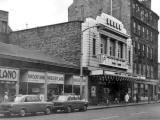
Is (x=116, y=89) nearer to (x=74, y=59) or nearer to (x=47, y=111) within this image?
(x=74, y=59)

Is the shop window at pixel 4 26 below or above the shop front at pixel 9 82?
above

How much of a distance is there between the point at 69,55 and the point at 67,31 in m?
3.26

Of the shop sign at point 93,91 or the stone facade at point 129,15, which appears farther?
the stone facade at point 129,15

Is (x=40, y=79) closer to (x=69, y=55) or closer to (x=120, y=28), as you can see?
(x=69, y=55)

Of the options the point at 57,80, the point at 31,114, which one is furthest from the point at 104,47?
the point at 31,114

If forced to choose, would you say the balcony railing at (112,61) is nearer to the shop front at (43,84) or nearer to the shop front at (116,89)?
the shop front at (116,89)

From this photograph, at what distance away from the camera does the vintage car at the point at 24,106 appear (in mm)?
24339

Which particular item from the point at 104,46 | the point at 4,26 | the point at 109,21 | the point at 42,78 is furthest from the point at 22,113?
the point at 4,26

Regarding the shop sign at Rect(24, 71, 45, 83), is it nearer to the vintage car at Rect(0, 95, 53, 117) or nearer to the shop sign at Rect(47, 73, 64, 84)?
the shop sign at Rect(47, 73, 64, 84)

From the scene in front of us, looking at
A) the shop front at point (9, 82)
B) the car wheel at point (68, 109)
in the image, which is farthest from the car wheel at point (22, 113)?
the shop front at point (9, 82)

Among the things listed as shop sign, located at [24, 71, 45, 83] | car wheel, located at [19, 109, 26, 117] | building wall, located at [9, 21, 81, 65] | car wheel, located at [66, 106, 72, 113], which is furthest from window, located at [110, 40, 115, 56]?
car wheel, located at [19, 109, 26, 117]

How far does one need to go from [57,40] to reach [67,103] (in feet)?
56.7

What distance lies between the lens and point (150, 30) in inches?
2594

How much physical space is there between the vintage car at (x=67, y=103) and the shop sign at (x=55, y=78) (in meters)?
6.13
